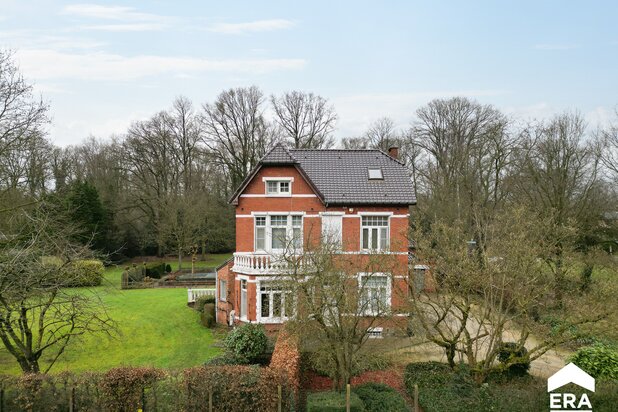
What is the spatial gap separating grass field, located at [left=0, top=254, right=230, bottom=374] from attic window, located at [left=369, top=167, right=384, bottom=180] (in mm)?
10886

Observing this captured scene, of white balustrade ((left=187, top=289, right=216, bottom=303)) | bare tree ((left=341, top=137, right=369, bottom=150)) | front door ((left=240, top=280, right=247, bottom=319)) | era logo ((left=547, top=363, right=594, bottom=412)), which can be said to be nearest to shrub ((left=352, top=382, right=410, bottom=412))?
era logo ((left=547, top=363, right=594, bottom=412))

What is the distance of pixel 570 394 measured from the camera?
1156 centimetres

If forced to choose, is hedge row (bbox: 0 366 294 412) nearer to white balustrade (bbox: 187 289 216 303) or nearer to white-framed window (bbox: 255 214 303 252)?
white-framed window (bbox: 255 214 303 252)

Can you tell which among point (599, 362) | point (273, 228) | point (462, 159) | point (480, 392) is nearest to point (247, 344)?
point (273, 228)

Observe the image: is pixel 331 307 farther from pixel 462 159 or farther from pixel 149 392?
pixel 462 159

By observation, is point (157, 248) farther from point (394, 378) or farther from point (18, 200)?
point (394, 378)

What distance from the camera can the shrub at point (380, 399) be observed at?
11.6m

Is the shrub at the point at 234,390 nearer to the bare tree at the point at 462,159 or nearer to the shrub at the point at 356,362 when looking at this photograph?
the shrub at the point at 356,362

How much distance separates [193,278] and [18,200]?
56.4 ft

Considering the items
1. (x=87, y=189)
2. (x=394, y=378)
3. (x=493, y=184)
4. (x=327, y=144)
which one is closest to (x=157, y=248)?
(x=87, y=189)

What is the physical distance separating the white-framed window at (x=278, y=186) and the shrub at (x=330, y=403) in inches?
427

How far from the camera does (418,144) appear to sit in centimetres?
4259

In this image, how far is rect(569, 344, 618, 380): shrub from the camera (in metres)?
13.2

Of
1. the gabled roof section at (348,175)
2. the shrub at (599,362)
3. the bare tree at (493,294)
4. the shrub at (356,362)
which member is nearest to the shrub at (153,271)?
the gabled roof section at (348,175)
